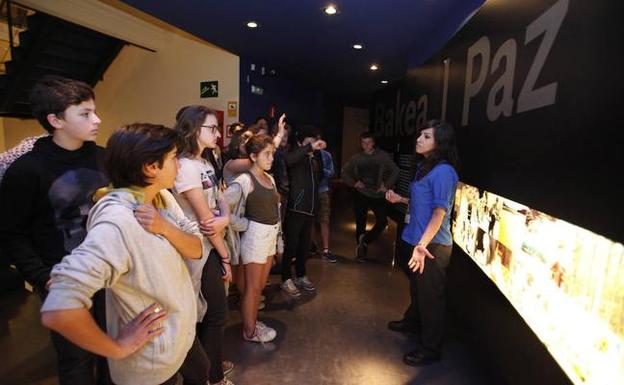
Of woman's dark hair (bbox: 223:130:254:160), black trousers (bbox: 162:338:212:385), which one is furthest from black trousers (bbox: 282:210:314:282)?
black trousers (bbox: 162:338:212:385)

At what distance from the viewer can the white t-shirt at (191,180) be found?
1.73 m

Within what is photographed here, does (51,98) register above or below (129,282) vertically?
above

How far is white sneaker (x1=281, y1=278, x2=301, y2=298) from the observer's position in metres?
3.39

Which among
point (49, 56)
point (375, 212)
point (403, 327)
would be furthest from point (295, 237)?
point (49, 56)

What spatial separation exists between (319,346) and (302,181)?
1.47 metres

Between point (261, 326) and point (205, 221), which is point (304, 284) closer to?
point (261, 326)

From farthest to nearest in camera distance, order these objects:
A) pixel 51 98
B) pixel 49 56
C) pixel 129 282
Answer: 1. pixel 49 56
2. pixel 51 98
3. pixel 129 282

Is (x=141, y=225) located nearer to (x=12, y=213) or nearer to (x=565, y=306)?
(x=12, y=213)

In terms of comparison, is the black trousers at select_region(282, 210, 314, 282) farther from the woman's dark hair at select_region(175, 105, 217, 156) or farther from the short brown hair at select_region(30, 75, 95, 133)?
the short brown hair at select_region(30, 75, 95, 133)

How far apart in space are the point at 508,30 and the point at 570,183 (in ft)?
3.76

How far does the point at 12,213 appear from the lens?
4.48ft

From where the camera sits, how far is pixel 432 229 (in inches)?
85.5

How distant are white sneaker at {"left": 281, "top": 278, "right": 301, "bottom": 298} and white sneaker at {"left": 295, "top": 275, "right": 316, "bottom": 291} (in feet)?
0.40

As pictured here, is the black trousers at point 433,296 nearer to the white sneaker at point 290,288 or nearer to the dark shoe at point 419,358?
the dark shoe at point 419,358
